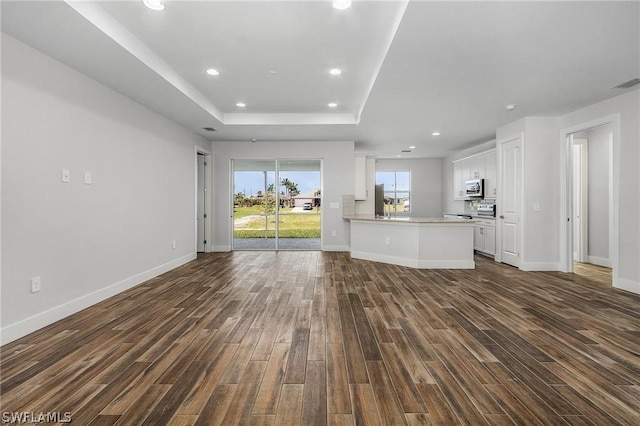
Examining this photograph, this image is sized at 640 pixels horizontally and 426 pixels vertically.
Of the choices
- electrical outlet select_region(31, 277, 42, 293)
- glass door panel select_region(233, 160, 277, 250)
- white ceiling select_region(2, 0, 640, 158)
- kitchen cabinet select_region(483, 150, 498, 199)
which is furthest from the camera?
glass door panel select_region(233, 160, 277, 250)

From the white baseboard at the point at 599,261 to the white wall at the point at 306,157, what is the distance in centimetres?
482

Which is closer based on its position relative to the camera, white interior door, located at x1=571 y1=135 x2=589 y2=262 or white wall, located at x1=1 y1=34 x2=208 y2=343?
white wall, located at x1=1 y1=34 x2=208 y2=343

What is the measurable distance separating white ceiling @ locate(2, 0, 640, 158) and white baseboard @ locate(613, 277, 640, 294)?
2519 mm

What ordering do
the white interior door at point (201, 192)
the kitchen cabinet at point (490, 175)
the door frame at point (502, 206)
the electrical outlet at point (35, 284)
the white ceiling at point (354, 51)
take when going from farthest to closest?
the white interior door at point (201, 192), the kitchen cabinet at point (490, 175), the door frame at point (502, 206), the electrical outlet at point (35, 284), the white ceiling at point (354, 51)

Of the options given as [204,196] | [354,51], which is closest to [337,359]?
[354,51]

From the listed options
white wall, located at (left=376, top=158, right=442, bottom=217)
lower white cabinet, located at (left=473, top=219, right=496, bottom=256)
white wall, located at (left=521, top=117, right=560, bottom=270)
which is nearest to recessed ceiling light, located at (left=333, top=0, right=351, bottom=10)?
white wall, located at (left=521, top=117, right=560, bottom=270)

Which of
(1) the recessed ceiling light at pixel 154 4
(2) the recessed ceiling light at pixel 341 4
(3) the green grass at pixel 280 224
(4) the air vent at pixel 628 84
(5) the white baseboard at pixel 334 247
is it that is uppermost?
(1) the recessed ceiling light at pixel 154 4

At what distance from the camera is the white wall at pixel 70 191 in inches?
101

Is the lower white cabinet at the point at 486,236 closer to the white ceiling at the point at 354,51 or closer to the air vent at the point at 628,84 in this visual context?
the white ceiling at the point at 354,51

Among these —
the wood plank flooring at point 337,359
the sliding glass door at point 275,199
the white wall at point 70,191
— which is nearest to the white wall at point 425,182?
the sliding glass door at point 275,199

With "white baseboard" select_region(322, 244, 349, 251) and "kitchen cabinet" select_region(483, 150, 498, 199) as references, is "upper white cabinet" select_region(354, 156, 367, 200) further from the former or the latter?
"kitchen cabinet" select_region(483, 150, 498, 199)

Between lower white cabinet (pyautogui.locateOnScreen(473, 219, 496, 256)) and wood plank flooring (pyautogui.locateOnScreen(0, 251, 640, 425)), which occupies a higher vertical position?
lower white cabinet (pyautogui.locateOnScreen(473, 219, 496, 256))

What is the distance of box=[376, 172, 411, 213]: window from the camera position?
10.0m

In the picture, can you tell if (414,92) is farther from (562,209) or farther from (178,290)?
(178,290)
